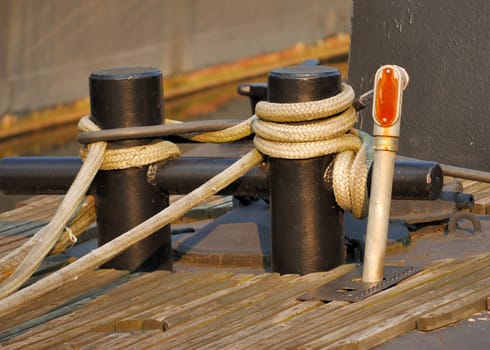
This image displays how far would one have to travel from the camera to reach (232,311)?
330 centimetres

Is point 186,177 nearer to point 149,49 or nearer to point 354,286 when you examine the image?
point 354,286

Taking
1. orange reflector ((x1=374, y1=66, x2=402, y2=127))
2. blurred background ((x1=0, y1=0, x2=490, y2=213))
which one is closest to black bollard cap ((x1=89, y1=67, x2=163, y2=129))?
orange reflector ((x1=374, y1=66, x2=402, y2=127))

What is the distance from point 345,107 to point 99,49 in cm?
1163

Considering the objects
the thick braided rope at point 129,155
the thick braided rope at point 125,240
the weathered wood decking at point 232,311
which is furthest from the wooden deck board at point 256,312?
the thick braided rope at point 129,155

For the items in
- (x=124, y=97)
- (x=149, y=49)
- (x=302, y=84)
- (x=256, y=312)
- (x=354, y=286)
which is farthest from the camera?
(x=149, y=49)

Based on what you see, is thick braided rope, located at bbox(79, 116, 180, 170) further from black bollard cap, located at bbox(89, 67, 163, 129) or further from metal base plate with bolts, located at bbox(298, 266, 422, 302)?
metal base plate with bolts, located at bbox(298, 266, 422, 302)

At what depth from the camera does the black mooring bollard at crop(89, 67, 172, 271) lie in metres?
3.74

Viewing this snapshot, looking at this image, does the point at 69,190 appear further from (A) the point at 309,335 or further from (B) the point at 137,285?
(A) the point at 309,335

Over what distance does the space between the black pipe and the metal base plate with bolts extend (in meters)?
0.24

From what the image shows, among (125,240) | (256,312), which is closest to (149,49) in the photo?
(125,240)

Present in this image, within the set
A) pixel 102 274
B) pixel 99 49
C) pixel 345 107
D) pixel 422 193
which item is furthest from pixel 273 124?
pixel 99 49

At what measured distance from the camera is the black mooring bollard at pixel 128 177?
12.3ft

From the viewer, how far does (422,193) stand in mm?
3514

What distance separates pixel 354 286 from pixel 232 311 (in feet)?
1.22
